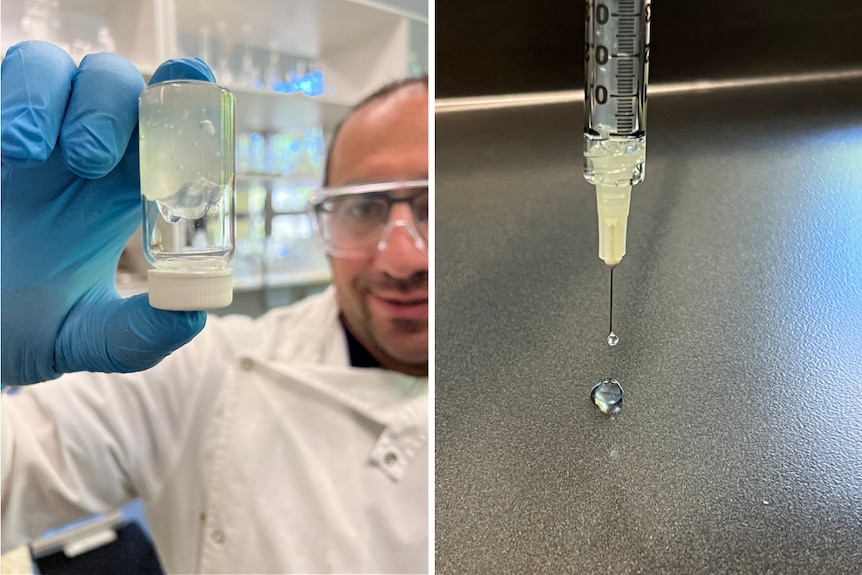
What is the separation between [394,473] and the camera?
73 cm

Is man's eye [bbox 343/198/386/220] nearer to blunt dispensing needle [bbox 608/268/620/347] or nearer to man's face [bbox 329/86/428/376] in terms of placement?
man's face [bbox 329/86/428/376]

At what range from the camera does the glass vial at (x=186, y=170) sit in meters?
0.36

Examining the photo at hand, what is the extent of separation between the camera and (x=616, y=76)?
1.73ft

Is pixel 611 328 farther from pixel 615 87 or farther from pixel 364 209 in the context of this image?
pixel 364 209

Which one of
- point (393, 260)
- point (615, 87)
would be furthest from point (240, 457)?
point (615, 87)

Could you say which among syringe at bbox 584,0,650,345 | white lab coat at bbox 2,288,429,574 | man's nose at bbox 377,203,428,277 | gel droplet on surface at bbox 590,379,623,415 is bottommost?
white lab coat at bbox 2,288,429,574

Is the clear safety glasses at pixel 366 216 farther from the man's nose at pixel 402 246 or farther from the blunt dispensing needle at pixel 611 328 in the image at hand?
the blunt dispensing needle at pixel 611 328

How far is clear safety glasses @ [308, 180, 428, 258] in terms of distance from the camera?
2.65ft

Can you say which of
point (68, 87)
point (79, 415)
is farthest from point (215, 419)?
point (68, 87)

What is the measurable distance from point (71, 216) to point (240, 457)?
1.21 ft

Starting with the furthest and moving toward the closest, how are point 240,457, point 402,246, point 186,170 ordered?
point 402,246 < point 240,457 < point 186,170

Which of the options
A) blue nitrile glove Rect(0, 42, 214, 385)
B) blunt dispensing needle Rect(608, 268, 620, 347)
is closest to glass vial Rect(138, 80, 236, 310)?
blue nitrile glove Rect(0, 42, 214, 385)

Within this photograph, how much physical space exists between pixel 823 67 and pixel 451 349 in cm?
95

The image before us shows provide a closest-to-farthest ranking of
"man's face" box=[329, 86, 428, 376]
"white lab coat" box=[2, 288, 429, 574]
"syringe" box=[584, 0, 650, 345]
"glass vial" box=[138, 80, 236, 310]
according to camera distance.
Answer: "glass vial" box=[138, 80, 236, 310]
"syringe" box=[584, 0, 650, 345]
"white lab coat" box=[2, 288, 429, 574]
"man's face" box=[329, 86, 428, 376]
